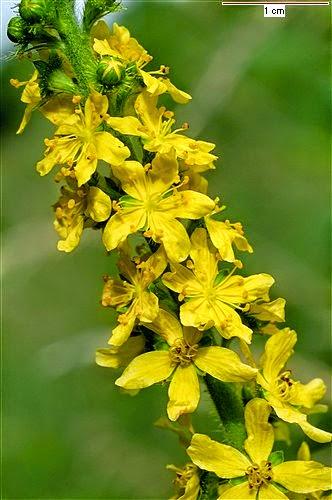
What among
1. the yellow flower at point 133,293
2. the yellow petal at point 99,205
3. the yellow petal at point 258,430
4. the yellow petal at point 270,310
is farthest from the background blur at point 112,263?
the yellow petal at point 99,205

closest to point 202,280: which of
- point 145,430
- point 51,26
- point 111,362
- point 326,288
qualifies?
point 111,362

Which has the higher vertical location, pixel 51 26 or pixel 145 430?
pixel 51 26

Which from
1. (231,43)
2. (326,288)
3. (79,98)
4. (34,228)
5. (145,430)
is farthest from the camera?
(34,228)

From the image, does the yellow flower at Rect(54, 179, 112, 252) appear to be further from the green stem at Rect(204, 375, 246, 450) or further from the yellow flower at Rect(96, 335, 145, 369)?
the green stem at Rect(204, 375, 246, 450)

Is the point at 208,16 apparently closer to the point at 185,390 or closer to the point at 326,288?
the point at 326,288

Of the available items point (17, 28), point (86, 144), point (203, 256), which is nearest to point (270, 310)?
point (203, 256)
